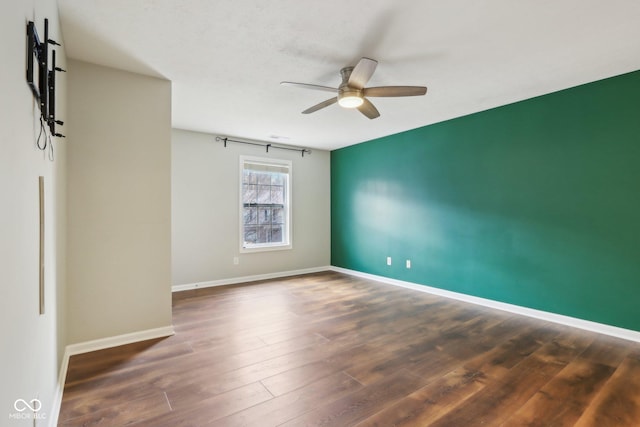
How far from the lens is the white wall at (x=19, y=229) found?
843mm

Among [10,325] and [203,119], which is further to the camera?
[203,119]

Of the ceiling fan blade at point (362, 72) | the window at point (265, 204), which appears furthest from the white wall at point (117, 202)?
the window at point (265, 204)

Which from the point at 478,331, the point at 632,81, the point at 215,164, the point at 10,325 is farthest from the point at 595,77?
the point at 215,164

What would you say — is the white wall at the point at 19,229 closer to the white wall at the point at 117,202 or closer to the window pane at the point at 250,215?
the white wall at the point at 117,202

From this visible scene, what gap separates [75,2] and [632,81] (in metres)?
4.56

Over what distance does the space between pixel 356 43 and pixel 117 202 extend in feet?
8.06

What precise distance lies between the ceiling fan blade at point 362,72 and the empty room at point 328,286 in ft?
0.11

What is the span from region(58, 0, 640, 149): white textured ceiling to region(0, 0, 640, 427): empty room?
19 millimetres

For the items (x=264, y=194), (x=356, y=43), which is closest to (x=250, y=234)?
(x=264, y=194)

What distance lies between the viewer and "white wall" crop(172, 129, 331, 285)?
15.4 feet

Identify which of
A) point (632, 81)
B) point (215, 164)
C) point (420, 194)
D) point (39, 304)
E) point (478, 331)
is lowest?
point (478, 331)

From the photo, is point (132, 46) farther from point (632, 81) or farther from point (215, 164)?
point (632, 81)

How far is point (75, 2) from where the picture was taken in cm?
192

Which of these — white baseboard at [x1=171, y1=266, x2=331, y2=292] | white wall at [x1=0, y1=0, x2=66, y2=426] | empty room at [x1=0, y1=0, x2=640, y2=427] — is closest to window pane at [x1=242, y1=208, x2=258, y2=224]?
empty room at [x1=0, y1=0, x2=640, y2=427]
